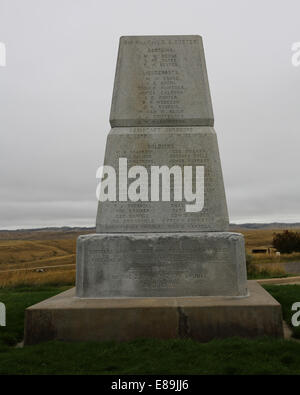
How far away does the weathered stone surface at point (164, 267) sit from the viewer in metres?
6.22

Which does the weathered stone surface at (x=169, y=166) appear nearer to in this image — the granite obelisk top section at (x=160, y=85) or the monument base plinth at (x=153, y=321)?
the granite obelisk top section at (x=160, y=85)

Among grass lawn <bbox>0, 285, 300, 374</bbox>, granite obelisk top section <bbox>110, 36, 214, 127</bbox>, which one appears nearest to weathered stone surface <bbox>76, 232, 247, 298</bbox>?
grass lawn <bbox>0, 285, 300, 374</bbox>

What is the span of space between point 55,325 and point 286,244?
38.7m

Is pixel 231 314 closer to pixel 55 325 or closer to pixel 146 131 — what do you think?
pixel 55 325

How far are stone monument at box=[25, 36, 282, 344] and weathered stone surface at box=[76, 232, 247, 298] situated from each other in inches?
0.6

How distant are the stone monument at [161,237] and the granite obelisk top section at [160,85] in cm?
2

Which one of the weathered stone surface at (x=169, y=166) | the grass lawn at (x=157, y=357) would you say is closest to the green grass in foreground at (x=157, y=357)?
the grass lawn at (x=157, y=357)

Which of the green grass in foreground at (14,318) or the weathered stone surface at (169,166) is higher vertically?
the weathered stone surface at (169,166)

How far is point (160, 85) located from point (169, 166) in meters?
1.45

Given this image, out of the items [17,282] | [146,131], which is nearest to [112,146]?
[146,131]

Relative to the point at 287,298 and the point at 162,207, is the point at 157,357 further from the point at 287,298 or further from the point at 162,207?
the point at 287,298

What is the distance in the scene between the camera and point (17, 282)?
16.1m

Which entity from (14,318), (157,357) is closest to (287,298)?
(157,357)
